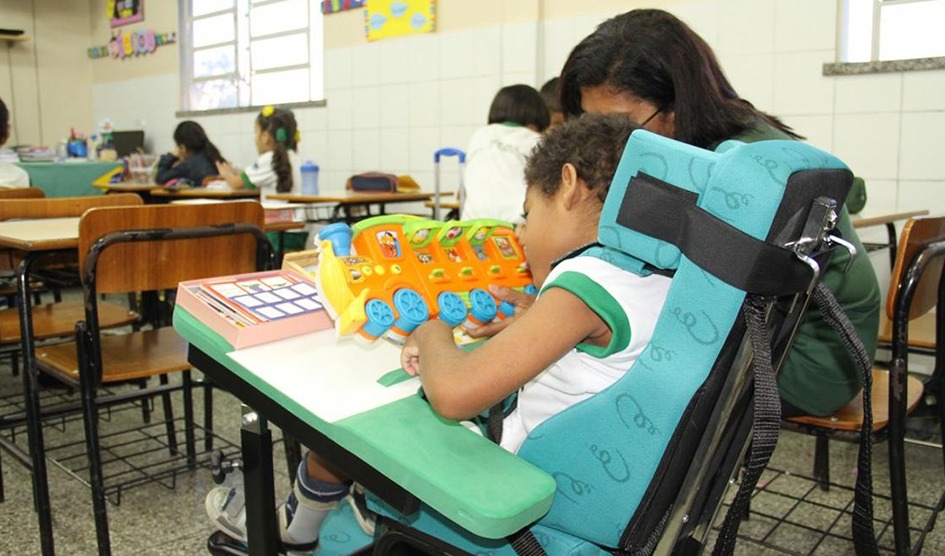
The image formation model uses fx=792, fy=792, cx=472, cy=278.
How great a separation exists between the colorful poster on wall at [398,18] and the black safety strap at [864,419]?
13.5 ft

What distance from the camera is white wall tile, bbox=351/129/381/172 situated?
4.99 m

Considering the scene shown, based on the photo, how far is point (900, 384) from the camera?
1372 mm

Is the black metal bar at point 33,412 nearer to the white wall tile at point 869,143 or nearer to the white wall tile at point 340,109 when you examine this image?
the white wall tile at point 869,143

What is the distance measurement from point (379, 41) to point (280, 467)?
3288mm

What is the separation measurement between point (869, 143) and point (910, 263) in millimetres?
1829

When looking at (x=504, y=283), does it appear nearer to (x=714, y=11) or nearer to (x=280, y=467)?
(x=280, y=467)

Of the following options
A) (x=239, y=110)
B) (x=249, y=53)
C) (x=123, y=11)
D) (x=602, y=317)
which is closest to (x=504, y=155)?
(x=602, y=317)

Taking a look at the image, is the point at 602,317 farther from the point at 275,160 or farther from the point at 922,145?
the point at 275,160

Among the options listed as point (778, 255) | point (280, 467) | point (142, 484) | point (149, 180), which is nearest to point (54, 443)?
point (142, 484)

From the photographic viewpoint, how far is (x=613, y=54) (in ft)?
4.42

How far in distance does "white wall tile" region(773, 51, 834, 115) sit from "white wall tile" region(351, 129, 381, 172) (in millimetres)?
2522

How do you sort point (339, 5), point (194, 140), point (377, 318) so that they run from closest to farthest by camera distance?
1. point (377, 318)
2. point (194, 140)
3. point (339, 5)

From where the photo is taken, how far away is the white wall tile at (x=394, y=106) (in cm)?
477

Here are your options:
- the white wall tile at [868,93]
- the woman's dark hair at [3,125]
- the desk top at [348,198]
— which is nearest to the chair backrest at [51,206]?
the desk top at [348,198]
